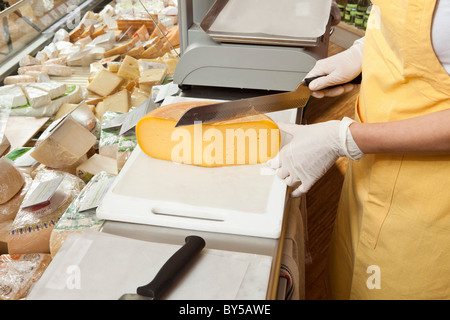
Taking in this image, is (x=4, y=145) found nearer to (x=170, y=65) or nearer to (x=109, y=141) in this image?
(x=109, y=141)

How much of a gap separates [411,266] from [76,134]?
42.9 inches

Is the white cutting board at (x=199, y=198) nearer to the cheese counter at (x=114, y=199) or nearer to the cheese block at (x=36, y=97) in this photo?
the cheese counter at (x=114, y=199)

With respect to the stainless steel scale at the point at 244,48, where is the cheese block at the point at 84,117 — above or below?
below

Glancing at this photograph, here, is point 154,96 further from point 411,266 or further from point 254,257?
point 411,266

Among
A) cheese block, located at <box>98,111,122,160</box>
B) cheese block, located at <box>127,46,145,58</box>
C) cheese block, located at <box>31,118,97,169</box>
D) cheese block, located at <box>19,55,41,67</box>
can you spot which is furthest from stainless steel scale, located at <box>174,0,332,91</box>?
cheese block, located at <box>19,55,41,67</box>

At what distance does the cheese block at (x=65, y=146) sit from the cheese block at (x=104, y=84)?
408mm

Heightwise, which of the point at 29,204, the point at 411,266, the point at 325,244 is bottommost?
the point at 325,244

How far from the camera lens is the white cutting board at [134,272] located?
820mm

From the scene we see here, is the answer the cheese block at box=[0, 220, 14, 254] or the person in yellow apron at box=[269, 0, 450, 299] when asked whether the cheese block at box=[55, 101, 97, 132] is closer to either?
the cheese block at box=[0, 220, 14, 254]

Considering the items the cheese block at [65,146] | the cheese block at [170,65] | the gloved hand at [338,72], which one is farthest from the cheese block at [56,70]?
the gloved hand at [338,72]

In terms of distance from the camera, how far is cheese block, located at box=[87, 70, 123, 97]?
71.7 inches

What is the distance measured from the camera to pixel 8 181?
1.29 m

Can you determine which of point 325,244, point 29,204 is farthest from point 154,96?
point 325,244
